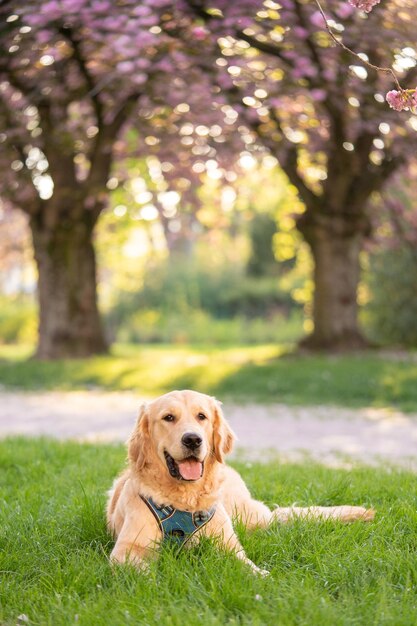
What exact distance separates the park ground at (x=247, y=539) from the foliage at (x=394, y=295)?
30.0 feet

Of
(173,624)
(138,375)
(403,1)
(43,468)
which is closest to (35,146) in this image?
(138,375)

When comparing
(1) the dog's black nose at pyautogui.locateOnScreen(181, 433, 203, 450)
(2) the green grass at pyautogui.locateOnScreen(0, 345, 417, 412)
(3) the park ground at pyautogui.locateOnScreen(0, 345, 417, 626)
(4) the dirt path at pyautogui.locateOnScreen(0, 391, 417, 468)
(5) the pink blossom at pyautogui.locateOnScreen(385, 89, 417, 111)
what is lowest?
(2) the green grass at pyautogui.locateOnScreen(0, 345, 417, 412)

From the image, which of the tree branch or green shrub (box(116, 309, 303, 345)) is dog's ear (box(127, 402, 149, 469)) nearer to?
the tree branch

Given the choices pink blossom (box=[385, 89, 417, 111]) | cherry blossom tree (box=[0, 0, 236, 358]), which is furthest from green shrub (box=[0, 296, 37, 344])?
pink blossom (box=[385, 89, 417, 111])

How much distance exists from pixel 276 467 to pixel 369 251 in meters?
14.2

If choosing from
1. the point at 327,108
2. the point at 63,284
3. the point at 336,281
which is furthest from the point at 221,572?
the point at 63,284

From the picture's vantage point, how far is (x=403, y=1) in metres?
10.3

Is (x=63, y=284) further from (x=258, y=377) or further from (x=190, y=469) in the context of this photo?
(x=190, y=469)

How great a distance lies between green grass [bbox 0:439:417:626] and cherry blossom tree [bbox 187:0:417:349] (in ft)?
17.9

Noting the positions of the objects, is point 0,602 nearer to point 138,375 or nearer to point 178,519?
point 178,519

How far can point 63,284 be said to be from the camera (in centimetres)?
1739

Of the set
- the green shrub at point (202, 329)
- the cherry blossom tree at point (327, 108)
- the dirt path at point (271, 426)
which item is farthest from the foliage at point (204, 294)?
the dirt path at point (271, 426)

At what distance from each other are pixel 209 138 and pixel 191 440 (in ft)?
41.1

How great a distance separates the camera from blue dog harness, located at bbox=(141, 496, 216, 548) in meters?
4.20
